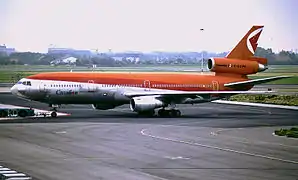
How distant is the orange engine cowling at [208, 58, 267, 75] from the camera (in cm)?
6284

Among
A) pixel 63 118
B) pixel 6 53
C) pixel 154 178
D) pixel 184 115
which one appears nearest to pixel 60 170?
pixel 154 178

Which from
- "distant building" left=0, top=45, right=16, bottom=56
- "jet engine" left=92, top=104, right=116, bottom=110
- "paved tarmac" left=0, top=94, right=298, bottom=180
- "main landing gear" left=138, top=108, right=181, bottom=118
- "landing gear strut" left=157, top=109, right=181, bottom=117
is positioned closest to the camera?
"paved tarmac" left=0, top=94, right=298, bottom=180

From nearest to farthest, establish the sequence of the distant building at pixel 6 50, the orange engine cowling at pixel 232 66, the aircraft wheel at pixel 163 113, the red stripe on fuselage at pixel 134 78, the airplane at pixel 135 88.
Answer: the airplane at pixel 135 88
the red stripe on fuselage at pixel 134 78
the aircraft wheel at pixel 163 113
the orange engine cowling at pixel 232 66
the distant building at pixel 6 50

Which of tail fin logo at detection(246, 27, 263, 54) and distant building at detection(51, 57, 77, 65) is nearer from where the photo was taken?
tail fin logo at detection(246, 27, 263, 54)

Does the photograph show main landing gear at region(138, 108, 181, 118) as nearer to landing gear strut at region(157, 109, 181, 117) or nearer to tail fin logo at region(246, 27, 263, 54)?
landing gear strut at region(157, 109, 181, 117)

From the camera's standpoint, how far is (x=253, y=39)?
64.5 metres

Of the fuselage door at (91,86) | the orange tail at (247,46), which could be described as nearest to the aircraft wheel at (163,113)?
the fuselage door at (91,86)

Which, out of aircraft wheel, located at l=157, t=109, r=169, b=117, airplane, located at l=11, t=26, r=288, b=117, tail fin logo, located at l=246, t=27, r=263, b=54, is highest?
tail fin logo, located at l=246, t=27, r=263, b=54

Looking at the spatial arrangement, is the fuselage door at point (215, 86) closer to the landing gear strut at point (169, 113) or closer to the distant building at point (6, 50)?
the landing gear strut at point (169, 113)

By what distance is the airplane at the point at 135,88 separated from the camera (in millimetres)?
56438

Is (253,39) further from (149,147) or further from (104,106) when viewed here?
(149,147)

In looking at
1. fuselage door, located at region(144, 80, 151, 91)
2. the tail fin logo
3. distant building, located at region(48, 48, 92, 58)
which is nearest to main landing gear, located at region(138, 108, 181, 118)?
fuselage door, located at region(144, 80, 151, 91)

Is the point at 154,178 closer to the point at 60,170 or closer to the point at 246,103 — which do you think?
the point at 60,170

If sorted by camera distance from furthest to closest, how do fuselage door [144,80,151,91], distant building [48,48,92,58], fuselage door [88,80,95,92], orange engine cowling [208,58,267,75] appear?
1. distant building [48,48,92,58]
2. orange engine cowling [208,58,267,75]
3. fuselage door [144,80,151,91]
4. fuselage door [88,80,95,92]
